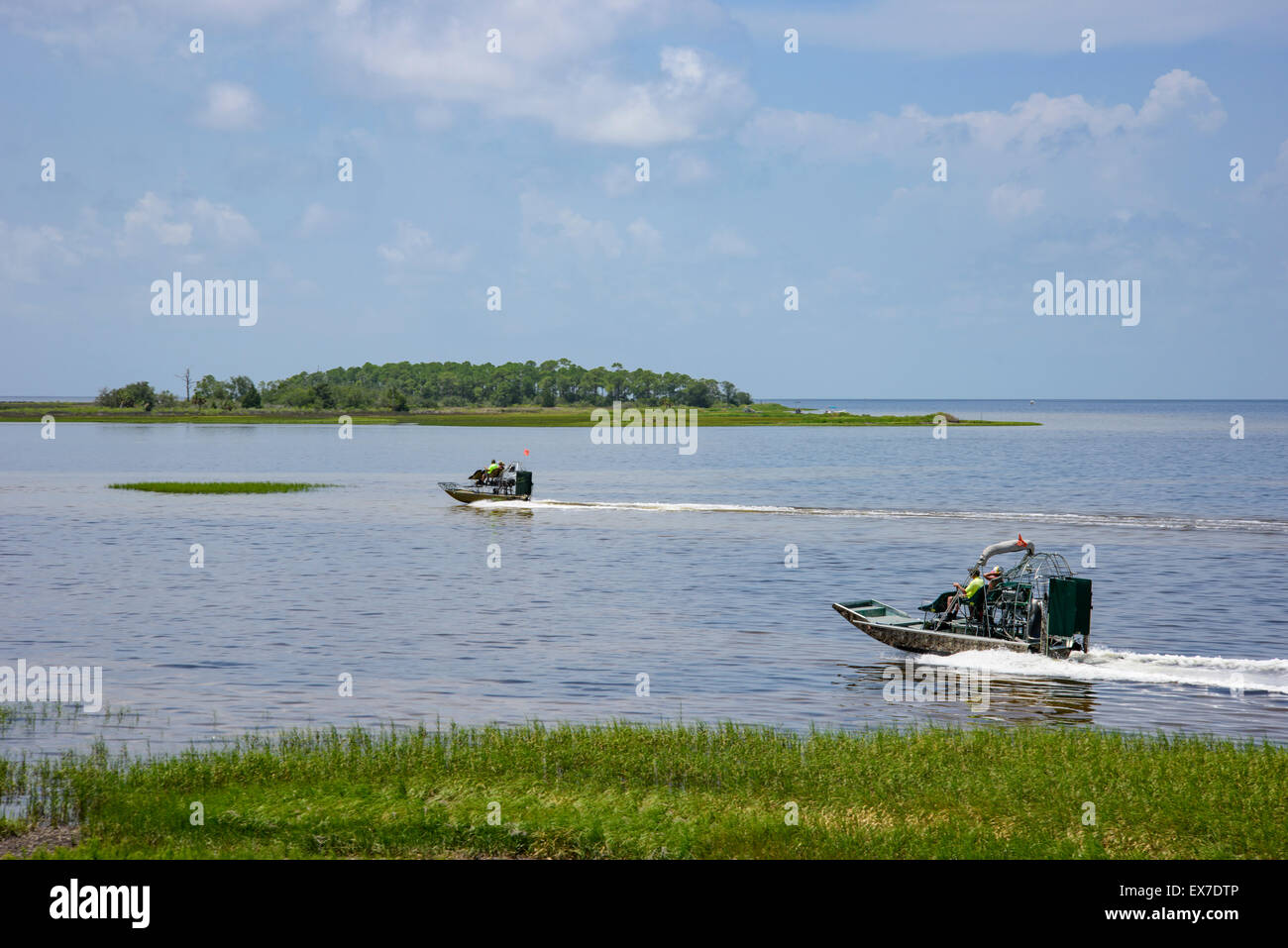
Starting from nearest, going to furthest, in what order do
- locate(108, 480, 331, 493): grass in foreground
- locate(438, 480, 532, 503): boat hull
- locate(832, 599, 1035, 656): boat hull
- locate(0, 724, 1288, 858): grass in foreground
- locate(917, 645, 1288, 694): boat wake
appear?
locate(0, 724, 1288, 858): grass in foreground < locate(917, 645, 1288, 694): boat wake < locate(832, 599, 1035, 656): boat hull < locate(438, 480, 532, 503): boat hull < locate(108, 480, 331, 493): grass in foreground

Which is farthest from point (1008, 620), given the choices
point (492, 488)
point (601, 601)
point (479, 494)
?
point (492, 488)

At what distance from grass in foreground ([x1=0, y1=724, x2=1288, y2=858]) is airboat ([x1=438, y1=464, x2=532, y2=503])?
5616cm

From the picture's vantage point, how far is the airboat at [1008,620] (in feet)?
98.3

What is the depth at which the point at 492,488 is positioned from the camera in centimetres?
8256

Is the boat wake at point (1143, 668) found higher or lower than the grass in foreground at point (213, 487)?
lower

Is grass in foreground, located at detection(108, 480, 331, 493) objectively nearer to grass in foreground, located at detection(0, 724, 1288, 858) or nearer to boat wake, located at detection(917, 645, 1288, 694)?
boat wake, located at detection(917, 645, 1288, 694)

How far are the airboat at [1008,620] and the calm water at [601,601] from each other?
0.66m

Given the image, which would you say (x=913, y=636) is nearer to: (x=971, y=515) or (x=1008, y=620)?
(x=1008, y=620)

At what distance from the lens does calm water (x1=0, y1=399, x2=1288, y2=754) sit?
85.9 ft

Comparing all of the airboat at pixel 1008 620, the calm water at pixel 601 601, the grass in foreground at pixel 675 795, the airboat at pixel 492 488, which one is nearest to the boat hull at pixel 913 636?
the airboat at pixel 1008 620

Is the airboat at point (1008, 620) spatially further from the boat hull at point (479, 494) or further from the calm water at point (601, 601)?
the boat hull at point (479, 494)

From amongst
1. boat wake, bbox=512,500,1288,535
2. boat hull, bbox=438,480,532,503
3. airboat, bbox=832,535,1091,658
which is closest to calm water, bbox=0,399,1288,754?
boat wake, bbox=512,500,1288,535

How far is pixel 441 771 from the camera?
1903 cm
